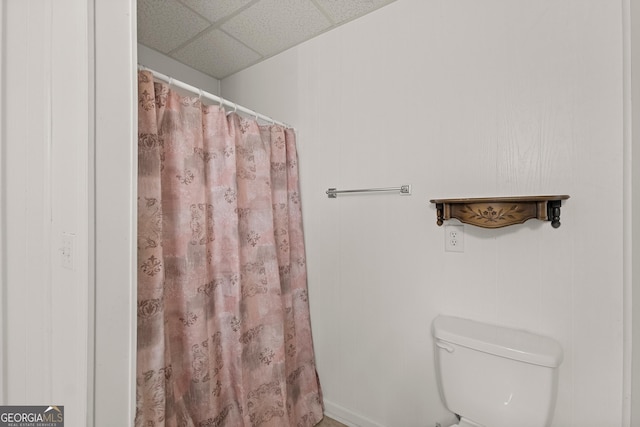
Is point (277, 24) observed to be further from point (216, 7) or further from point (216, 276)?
point (216, 276)

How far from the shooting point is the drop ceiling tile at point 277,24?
59.7 inches

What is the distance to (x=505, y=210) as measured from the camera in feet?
3.73

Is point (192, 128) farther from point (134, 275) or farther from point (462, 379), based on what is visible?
point (462, 379)

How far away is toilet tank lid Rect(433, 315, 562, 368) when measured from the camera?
3.38 ft

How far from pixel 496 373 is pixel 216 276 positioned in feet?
4.13

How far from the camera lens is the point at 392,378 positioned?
1.51m

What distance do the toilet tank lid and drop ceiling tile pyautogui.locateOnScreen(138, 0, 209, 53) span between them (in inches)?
80.1

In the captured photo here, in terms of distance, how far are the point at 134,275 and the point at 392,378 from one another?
133 cm

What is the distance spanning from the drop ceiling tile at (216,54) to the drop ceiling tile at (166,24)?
69 millimetres

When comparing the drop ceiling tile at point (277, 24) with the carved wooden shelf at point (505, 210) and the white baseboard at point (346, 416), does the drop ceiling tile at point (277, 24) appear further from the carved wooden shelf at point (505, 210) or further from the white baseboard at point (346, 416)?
the white baseboard at point (346, 416)

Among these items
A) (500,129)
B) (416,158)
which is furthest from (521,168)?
(416,158)

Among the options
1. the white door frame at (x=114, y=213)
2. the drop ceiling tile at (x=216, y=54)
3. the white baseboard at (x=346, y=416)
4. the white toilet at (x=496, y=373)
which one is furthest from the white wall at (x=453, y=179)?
the white door frame at (x=114, y=213)
